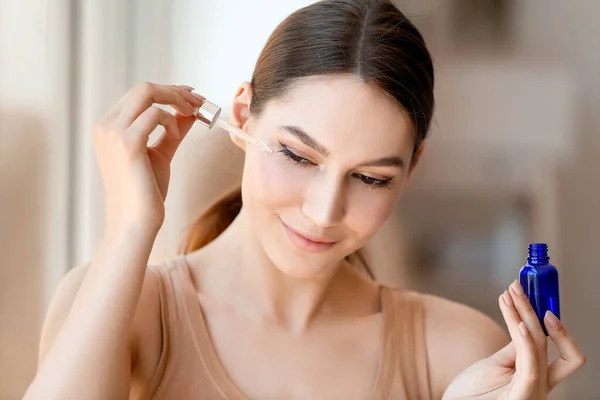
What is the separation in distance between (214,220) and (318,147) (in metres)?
0.39

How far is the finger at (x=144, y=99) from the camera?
38.2 inches

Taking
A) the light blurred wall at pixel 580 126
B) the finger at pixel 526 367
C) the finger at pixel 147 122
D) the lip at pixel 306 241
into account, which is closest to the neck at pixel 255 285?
the lip at pixel 306 241

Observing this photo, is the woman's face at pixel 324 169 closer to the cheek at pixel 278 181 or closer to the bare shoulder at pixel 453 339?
the cheek at pixel 278 181

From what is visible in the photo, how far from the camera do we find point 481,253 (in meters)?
1.63

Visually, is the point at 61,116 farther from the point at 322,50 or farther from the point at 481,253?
the point at 481,253

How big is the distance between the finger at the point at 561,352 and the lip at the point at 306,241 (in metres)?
0.29

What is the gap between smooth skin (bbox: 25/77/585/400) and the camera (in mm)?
923

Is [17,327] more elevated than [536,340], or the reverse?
[536,340]

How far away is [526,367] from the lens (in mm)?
914

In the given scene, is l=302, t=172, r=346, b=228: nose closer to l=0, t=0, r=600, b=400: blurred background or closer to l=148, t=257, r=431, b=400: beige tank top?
l=148, t=257, r=431, b=400: beige tank top

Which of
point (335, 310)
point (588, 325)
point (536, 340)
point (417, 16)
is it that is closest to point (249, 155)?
point (335, 310)

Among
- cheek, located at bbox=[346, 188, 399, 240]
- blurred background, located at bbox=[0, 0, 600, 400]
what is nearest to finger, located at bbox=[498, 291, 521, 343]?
cheek, located at bbox=[346, 188, 399, 240]

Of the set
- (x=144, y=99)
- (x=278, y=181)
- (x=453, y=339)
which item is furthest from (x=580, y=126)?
(x=144, y=99)

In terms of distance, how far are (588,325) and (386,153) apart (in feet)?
2.73
